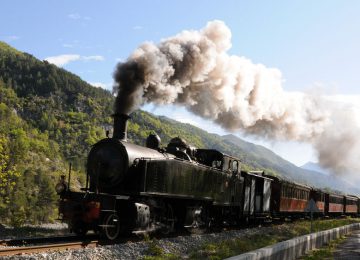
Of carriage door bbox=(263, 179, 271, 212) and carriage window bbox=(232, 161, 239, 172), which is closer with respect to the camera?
carriage window bbox=(232, 161, 239, 172)

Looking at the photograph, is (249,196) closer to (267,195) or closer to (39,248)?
(267,195)

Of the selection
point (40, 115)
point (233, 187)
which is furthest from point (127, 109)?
point (40, 115)

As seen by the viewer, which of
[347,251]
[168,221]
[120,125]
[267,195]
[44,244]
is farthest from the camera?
[267,195]

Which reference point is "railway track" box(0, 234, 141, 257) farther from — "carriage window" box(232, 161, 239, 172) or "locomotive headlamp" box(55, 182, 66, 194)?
"carriage window" box(232, 161, 239, 172)

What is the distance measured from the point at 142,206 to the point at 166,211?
2199mm

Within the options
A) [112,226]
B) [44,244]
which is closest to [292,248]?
[112,226]

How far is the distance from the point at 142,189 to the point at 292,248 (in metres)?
4.62

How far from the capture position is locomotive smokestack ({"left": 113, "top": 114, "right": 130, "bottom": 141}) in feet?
48.2

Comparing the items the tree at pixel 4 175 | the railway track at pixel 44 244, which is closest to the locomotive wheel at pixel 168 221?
the railway track at pixel 44 244

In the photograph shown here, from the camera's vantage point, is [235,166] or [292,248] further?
[235,166]

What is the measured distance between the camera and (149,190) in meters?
14.1

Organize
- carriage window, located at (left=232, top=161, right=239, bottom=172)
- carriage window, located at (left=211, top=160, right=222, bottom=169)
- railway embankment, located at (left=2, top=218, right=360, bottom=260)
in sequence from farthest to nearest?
1. carriage window, located at (left=232, top=161, right=239, bottom=172)
2. carriage window, located at (left=211, top=160, right=222, bottom=169)
3. railway embankment, located at (left=2, top=218, right=360, bottom=260)

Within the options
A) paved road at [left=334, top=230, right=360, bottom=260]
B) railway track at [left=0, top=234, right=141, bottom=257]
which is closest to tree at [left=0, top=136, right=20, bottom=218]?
railway track at [left=0, top=234, right=141, bottom=257]

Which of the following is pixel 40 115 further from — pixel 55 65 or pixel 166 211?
pixel 166 211
